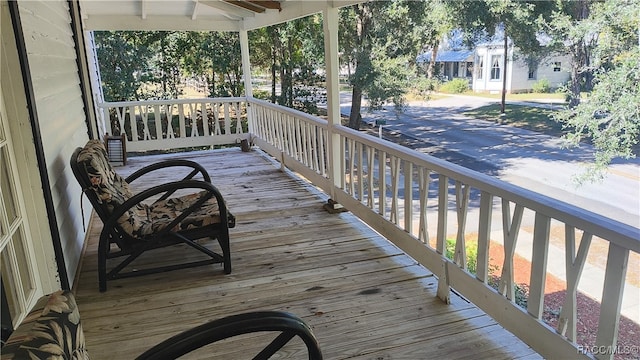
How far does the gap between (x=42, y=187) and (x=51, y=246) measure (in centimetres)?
33

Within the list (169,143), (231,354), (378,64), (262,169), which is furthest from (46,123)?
(378,64)

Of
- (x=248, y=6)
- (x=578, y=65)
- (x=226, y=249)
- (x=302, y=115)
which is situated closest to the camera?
→ (x=226, y=249)

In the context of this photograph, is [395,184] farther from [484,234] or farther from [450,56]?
[450,56]

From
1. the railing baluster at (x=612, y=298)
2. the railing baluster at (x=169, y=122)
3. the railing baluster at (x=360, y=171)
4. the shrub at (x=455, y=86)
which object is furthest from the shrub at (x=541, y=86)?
the railing baluster at (x=169, y=122)

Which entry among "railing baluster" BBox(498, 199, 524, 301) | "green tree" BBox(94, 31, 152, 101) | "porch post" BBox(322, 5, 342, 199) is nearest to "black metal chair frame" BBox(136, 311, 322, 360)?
"railing baluster" BBox(498, 199, 524, 301)

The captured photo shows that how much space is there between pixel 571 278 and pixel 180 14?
21.8 feet

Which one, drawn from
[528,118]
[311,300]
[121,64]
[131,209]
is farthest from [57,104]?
[121,64]

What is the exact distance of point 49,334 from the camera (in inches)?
37.2

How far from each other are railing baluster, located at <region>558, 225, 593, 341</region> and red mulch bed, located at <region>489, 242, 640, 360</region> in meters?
0.09

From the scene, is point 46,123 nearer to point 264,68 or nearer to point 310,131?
point 310,131

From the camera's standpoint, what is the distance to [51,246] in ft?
7.49

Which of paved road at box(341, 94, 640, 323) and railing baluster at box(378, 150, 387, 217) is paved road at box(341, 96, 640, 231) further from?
railing baluster at box(378, 150, 387, 217)

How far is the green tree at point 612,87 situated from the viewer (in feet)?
12.0

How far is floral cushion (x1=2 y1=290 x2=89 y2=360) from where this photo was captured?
88 cm
